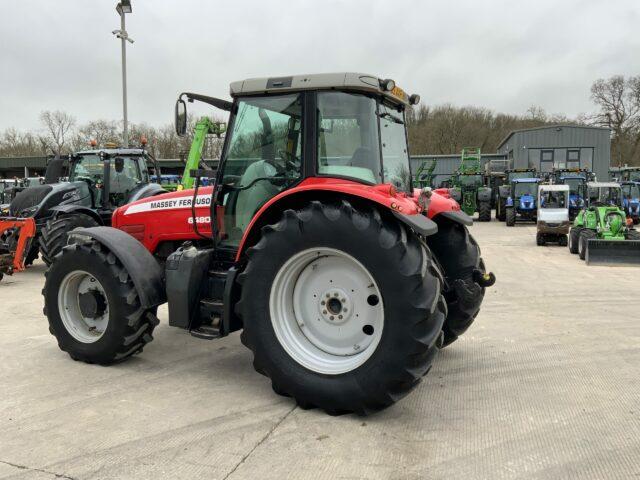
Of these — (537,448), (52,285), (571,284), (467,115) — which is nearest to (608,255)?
(571,284)

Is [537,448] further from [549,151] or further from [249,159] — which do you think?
[549,151]

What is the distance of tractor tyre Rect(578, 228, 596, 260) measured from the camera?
38.0 feet

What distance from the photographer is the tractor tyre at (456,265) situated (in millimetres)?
4395

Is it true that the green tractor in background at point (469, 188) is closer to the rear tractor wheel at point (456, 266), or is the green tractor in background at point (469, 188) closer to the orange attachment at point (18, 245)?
the orange attachment at point (18, 245)

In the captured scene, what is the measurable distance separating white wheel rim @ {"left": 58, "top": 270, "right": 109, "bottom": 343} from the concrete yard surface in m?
0.27

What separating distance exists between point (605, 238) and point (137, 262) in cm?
1077

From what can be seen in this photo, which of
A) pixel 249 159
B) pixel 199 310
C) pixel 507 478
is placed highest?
pixel 249 159

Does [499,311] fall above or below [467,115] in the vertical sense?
below

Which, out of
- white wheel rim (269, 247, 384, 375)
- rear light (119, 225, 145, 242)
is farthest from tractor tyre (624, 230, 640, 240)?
rear light (119, 225, 145, 242)

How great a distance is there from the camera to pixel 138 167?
10734mm

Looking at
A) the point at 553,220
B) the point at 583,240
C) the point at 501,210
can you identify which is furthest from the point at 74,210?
the point at 501,210

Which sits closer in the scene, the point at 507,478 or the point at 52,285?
the point at 507,478

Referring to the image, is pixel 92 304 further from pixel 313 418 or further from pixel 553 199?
pixel 553 199

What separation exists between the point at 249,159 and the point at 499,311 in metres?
4.00
